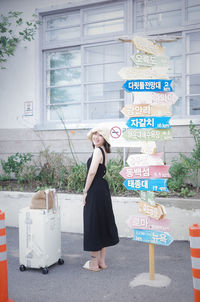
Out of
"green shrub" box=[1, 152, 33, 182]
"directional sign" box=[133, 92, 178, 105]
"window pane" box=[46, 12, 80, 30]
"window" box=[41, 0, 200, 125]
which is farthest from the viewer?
"window pane" box=[46, 12, 80, 30]

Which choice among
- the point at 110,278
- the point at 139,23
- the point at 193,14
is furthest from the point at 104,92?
the point at 110,278

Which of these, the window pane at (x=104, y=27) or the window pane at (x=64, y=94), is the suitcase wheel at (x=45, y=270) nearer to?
the window pane at (x=64, y=94)

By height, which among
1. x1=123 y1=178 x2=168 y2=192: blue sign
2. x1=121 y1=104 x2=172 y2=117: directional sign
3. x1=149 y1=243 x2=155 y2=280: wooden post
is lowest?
x1=149 y1=243 x2=155 y2=280: wooden post

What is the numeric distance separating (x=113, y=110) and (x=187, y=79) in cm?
183

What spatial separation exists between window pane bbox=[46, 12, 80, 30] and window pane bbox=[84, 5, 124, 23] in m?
0.27

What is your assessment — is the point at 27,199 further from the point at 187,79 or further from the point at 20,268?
the point at 187,79

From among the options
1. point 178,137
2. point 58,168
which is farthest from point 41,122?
point 178,137

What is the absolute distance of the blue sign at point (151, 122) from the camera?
4.02 meters

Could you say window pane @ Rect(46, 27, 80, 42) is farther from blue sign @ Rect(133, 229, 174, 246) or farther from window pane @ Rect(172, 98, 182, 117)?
blue sign @ Rect(133, 229, 174, 246)

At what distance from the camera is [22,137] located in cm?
856

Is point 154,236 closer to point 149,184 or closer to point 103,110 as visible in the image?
point 149,184

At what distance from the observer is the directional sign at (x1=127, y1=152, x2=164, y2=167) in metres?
3.98

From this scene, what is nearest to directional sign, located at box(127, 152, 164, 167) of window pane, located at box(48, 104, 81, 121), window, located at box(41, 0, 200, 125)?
Answer: window, located at box(41, 0, 200, 125)

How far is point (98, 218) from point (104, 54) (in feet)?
16.3
